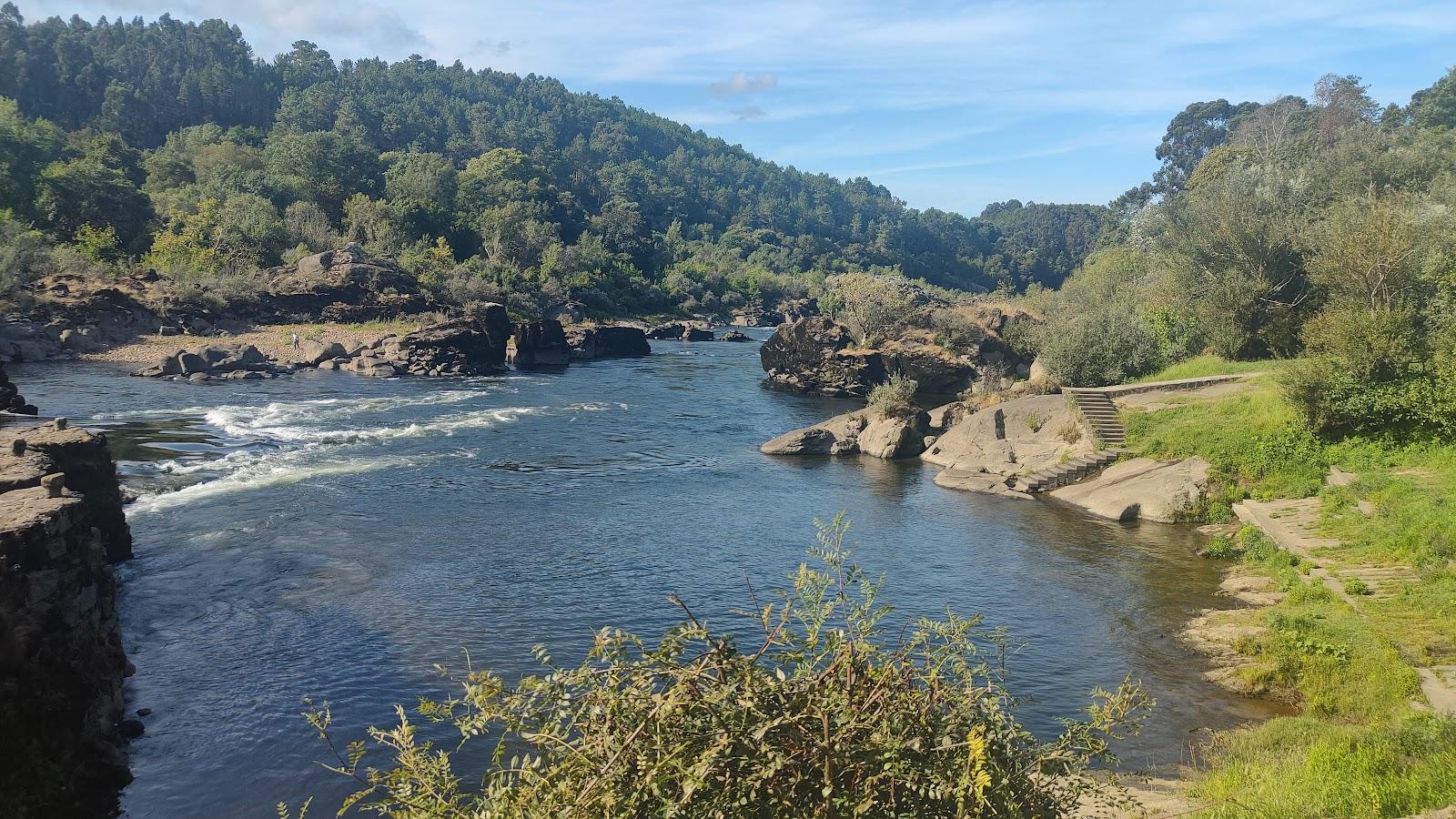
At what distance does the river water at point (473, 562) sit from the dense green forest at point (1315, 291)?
7.45 m

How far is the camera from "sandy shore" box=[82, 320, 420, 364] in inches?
2243

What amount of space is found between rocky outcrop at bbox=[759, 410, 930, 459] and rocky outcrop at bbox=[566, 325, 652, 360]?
130 feet

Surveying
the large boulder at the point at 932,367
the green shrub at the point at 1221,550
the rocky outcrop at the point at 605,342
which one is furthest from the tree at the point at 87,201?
the green shrub at the point at 1221,550

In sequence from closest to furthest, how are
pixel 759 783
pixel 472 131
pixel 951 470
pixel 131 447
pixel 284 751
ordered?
1. pixel 759 783
2. pixel 284 751
3. pixel 131 447
4. pixel 951 470
5. pixel 472 131

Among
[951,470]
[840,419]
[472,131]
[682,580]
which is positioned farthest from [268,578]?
[472,131]

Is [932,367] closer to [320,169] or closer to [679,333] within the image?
[679,333]

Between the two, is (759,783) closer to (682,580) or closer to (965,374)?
(682,580)

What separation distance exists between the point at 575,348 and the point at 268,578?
57512 mm

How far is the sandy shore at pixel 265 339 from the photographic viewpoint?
187 feet

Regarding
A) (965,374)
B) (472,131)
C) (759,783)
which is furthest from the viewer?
(472,131)

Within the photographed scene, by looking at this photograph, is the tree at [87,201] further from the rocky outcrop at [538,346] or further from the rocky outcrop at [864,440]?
the rocky outcrop at [864,440]

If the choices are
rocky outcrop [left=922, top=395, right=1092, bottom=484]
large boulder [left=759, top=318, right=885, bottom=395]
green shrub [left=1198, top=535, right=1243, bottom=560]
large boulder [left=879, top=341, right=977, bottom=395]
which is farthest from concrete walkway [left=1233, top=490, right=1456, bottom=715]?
large boulder [left=759, top=318, right=885, bottom=395]

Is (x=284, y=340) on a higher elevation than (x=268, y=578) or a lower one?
higher

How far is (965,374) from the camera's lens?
60.1 meters
